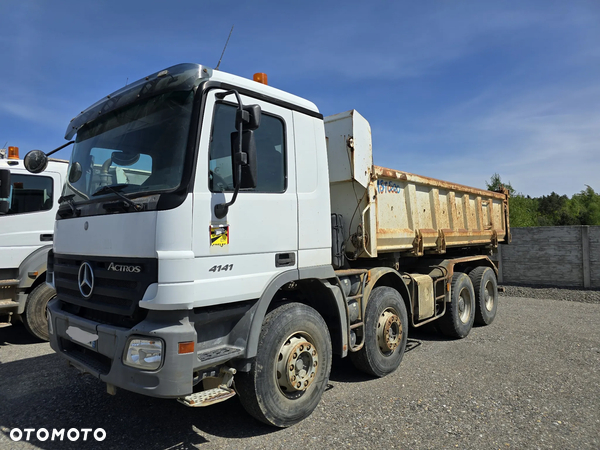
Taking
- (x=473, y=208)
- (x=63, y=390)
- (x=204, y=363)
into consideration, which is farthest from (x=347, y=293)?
(x=473, y=208)

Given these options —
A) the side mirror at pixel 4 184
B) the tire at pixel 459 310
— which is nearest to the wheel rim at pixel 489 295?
the tire at pixel 459 310

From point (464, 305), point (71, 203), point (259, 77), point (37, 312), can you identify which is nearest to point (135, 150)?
point (71, 203)

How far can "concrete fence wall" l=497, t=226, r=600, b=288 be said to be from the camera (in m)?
11.7

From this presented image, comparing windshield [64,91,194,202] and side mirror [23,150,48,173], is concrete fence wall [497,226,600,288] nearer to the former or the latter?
windshield [64,91,194,202]

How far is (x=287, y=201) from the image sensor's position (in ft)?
11.7

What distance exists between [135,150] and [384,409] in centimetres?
310

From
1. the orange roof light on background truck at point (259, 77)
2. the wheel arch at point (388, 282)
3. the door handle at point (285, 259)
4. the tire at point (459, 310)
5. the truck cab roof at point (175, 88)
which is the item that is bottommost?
the tire at point (459, 310)

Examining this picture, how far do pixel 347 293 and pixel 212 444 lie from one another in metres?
1.81

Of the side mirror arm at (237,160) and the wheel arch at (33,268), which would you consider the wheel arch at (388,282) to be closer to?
the side mirror arm at (237,160)

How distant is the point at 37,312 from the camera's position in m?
5.99

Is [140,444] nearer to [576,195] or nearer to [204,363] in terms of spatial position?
[204,363]

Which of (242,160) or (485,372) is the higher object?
(242,160)

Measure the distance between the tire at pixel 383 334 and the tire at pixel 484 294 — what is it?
2.96m

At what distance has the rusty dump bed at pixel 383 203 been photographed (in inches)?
182
